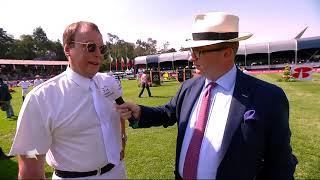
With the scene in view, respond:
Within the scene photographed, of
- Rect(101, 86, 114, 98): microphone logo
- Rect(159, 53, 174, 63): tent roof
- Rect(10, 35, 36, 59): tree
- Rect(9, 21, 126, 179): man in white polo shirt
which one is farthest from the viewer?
Rect(10, 35, 36, 59): tree

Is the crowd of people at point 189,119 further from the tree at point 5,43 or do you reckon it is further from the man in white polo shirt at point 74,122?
the tree at point 5,43

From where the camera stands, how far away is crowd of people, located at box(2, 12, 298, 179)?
2.70 meters

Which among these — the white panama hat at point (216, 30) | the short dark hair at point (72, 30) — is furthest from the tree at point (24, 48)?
the white panama hat at point (216, 30)

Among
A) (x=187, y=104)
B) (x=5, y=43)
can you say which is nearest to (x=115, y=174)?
(x=187, y=104)

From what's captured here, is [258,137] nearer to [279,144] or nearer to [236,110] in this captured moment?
[279,144]

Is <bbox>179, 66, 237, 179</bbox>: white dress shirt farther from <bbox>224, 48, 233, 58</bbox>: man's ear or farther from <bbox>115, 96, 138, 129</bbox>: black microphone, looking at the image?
<bbox>115, 96, 138, 129</bbox>: black microphone

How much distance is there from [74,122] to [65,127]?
0.08 metres

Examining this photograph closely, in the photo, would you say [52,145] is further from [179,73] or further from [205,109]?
[179,73]

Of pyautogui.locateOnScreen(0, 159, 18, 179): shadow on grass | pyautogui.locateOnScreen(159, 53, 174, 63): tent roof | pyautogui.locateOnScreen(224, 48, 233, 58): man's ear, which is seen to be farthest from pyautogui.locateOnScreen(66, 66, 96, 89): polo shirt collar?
pyautogui.locateOnScreen(159, 53, 174, 63): tent roof

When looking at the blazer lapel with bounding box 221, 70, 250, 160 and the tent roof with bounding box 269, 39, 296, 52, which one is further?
the tent roof with bounding box 269, 39, 296, 52

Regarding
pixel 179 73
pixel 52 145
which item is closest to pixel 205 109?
pixel 52 145

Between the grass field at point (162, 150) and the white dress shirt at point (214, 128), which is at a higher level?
the white dress shirt at point (214, 128)

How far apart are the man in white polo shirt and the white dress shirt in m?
0.72

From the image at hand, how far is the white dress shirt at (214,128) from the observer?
2.78 m
